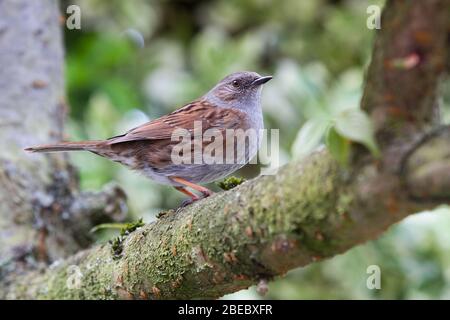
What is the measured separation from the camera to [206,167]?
3656 mm

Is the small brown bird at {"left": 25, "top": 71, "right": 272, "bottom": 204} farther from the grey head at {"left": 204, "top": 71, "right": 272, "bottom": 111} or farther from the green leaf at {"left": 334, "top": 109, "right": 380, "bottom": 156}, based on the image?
the green leaf at {"left": 334, "top": 109, "right": 380, "bottom": 156}

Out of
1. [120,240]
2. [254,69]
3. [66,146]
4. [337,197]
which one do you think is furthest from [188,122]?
[254,69]

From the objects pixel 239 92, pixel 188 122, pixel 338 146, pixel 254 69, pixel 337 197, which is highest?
pixel 254 69

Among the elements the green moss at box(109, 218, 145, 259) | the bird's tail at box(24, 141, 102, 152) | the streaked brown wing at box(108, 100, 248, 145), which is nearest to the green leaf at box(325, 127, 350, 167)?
the green moss at box(109, 218, 145, 259)

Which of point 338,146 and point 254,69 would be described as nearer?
point 338,146

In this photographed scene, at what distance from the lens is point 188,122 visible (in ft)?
12.7

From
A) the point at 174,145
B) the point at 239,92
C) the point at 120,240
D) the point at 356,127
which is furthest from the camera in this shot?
the point at 239,92

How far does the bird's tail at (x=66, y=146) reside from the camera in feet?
12.2

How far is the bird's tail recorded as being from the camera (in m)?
3.73

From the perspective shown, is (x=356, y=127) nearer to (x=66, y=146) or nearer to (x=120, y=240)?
(x=120, y=240)

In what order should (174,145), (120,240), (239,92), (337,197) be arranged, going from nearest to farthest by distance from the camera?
(337,197) < (120,240) < (174,145) < (239,92)

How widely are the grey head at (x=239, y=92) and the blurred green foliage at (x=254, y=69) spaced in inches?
23.1

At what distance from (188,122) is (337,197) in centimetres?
217
